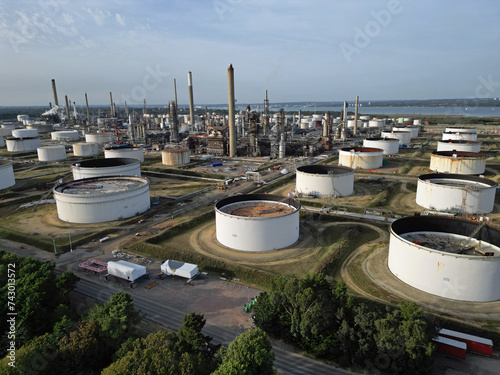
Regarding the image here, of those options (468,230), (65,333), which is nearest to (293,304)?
(65,333)

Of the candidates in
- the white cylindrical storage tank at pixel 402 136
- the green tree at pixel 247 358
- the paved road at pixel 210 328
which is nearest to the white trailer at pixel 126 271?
the paved road at pixel 210 328

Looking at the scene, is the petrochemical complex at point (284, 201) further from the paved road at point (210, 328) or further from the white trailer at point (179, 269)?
the paved road at point (210, 328)

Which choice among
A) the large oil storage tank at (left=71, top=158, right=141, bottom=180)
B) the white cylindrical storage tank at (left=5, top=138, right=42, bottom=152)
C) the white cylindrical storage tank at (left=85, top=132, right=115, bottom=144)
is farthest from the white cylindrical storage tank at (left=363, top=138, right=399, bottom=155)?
the white cylindrical storage tank at (left=5, top=138, right=42, bottom=152)

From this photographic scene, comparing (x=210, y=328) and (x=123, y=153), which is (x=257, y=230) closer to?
(x=210, y=328)

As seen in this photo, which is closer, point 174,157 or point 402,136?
point 174,157

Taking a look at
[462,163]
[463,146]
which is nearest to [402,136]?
[463,146]

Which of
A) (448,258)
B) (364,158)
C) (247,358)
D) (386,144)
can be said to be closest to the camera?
(247,358)

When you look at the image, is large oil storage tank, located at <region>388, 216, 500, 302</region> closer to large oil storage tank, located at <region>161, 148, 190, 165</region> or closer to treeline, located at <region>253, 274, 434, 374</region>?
treeline, located at <region>253, 274, 434, 374</region>
